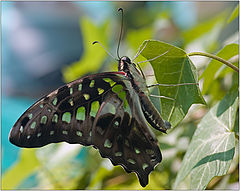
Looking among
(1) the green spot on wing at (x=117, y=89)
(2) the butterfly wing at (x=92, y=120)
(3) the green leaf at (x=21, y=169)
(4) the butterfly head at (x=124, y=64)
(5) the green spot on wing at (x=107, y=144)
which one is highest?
(4) the butterfly head at (x=124, y=64)

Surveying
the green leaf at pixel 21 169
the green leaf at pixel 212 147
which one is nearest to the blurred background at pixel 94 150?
the green leaf at pixel 21 169

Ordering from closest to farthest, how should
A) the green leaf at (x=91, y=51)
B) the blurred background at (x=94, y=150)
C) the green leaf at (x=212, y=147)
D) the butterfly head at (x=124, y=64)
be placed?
the green leaf at (x=212, y=147)
the butterfly head at (x=124, y=64)
the blurred background at (x=94, y=150)
the green leaf at (x=91, y=51)

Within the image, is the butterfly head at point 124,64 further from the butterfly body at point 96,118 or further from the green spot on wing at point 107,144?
the green spot on wing at point 107,144

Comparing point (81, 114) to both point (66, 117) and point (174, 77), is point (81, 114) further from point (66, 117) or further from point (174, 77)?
point (174, 77)

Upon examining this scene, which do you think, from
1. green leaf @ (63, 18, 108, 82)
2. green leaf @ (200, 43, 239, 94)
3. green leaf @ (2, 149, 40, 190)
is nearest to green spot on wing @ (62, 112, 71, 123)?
green leaf @ (200, 43, 239, 94)

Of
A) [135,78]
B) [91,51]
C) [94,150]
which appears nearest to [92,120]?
[135,78]

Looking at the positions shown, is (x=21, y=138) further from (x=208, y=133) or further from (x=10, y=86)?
(x=10, y=86)
